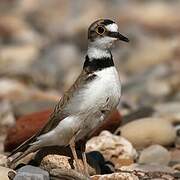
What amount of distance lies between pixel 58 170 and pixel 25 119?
2.24 metres

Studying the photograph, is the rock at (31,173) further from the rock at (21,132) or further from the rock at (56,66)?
the rock at (56,66)

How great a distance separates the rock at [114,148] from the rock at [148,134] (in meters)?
0.62

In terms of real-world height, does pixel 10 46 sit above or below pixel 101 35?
below

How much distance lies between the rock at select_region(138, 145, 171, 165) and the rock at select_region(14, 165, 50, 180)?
194cm

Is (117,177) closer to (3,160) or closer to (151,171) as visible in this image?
(151,171)

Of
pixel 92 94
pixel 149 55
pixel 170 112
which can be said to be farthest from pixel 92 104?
pixel 149 55

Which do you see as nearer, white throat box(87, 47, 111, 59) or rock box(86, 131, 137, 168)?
white throat box(87, 47, 111, 59)

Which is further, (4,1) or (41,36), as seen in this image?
(4,1)

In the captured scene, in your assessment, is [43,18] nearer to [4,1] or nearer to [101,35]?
[4,1]

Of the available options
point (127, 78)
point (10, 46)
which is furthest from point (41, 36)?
point (127, 78)

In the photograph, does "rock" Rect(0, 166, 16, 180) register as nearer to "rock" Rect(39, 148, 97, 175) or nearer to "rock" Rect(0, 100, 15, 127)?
"rock" Rect(39, 148, 97, 175)

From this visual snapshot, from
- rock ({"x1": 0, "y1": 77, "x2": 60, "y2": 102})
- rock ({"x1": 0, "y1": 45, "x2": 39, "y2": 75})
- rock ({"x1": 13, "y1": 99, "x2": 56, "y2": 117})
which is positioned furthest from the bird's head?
rock ({"x1": 0, "y1": 45, "x2": 39, "y2": 75})

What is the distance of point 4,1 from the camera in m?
33.4

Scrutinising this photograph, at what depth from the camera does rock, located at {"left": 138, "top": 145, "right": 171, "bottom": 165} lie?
9398 millimetres
